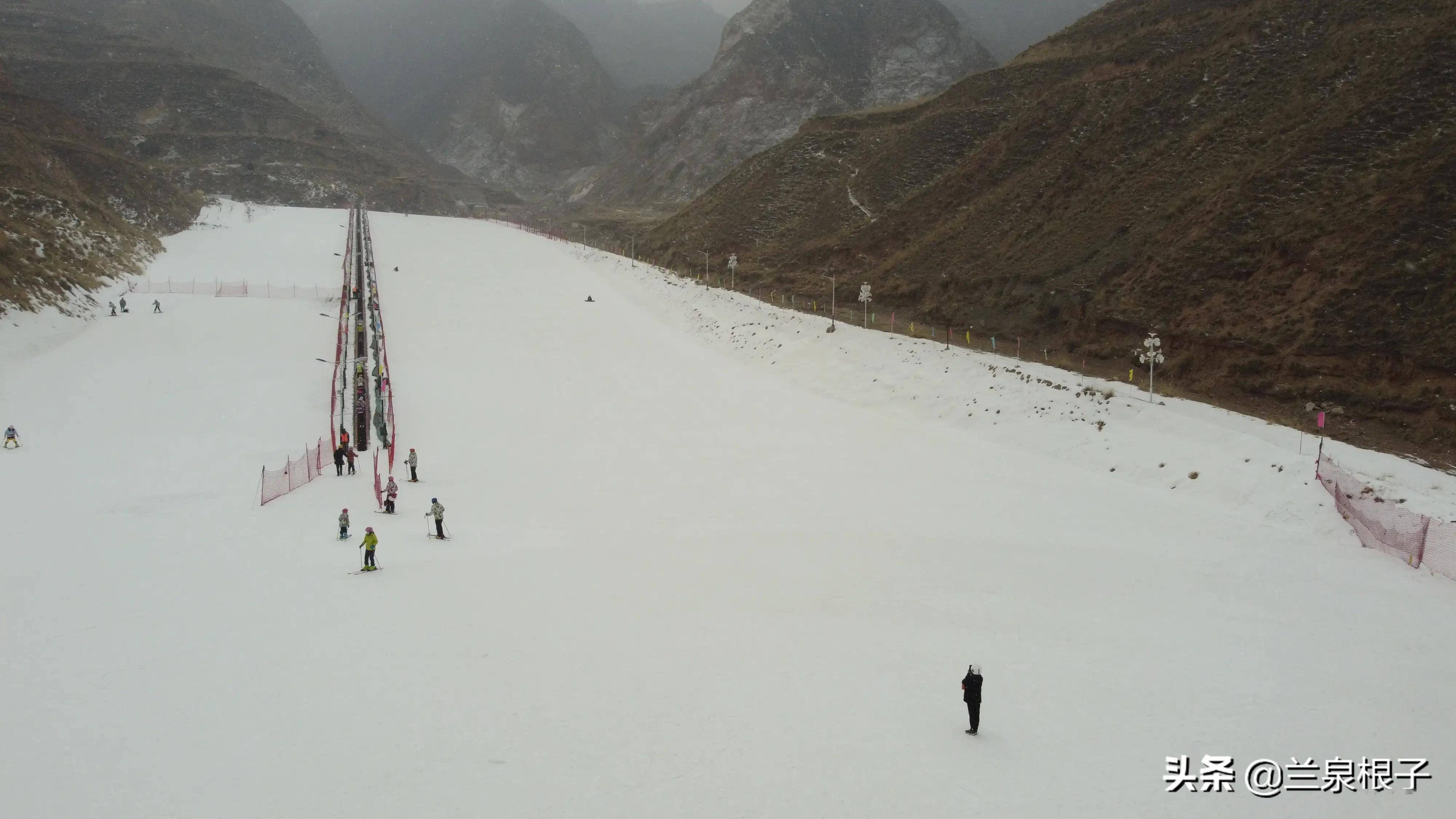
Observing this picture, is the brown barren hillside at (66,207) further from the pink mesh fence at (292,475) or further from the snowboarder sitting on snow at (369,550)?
the snowboarder sitting on snow at (369,550)

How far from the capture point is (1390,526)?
1898 cm

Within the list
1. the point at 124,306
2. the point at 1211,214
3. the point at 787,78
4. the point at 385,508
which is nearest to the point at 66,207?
the point at 124,306

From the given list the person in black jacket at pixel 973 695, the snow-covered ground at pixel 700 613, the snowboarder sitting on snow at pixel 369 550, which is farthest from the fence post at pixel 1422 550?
the snowboarder sitting on snow at pixel 369 550

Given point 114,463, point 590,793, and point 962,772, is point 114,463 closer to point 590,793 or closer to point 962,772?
point 590,793

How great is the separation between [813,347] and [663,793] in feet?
111

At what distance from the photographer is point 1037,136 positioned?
187ft

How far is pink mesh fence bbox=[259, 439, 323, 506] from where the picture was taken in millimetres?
21625

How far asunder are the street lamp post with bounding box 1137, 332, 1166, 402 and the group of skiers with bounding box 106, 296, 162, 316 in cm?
4915

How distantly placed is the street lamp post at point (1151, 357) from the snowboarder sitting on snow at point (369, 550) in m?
24.8

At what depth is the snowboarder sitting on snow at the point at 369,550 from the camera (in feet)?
52.6

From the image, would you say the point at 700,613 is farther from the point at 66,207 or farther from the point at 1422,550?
the point at 66,207

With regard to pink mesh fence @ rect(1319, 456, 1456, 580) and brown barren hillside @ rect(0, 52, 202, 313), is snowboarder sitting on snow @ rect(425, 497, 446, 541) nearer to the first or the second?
pink mesh fence @ rect(1319, 456, 1456, 580)

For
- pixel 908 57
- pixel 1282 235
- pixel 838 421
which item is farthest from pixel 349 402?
pixel 908 57

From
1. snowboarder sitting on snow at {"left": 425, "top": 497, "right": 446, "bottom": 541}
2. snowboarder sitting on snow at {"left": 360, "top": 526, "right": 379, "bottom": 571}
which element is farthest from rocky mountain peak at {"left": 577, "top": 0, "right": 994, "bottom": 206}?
snowboarder sitting on snow at {"left": 360, "top": 526, "right": 379, "bottom": 571}
